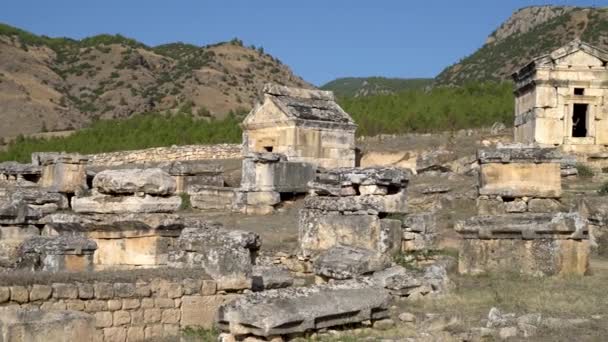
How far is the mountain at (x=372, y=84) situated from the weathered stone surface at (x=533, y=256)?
267ft

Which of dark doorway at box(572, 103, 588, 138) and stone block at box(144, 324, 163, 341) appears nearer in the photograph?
stone block at box(144, 324, 163, 341)

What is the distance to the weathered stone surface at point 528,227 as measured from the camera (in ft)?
30.5

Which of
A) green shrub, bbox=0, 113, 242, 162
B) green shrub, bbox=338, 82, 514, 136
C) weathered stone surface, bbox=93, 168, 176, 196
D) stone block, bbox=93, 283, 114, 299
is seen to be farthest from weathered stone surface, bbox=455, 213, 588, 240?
green shrub, bbox=0, 113, 242, 162

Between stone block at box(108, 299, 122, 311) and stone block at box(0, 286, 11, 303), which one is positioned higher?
stone block at box(0, 286, 11, 303)

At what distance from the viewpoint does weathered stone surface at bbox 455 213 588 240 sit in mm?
9297

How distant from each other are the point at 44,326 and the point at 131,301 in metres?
1.28

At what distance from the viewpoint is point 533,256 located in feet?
30.8

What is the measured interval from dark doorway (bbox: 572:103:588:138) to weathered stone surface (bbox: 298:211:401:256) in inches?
595

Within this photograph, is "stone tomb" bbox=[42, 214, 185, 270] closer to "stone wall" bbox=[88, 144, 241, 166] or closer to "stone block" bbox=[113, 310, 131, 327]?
"stone block" bbox=[113, 310, 131, 327]

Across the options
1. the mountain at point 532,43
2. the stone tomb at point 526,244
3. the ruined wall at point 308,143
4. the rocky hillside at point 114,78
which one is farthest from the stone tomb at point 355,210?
the rocky hillside at point 114,78

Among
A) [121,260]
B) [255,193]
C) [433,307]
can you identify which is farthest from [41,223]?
[255,193]

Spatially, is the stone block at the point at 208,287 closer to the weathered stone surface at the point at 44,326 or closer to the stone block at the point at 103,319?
the stone block at the point at 103,319

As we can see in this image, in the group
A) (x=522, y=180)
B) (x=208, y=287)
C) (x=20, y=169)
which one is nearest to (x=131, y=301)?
(x=208, y=287)

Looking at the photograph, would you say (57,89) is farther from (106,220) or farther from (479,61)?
(106,220)
